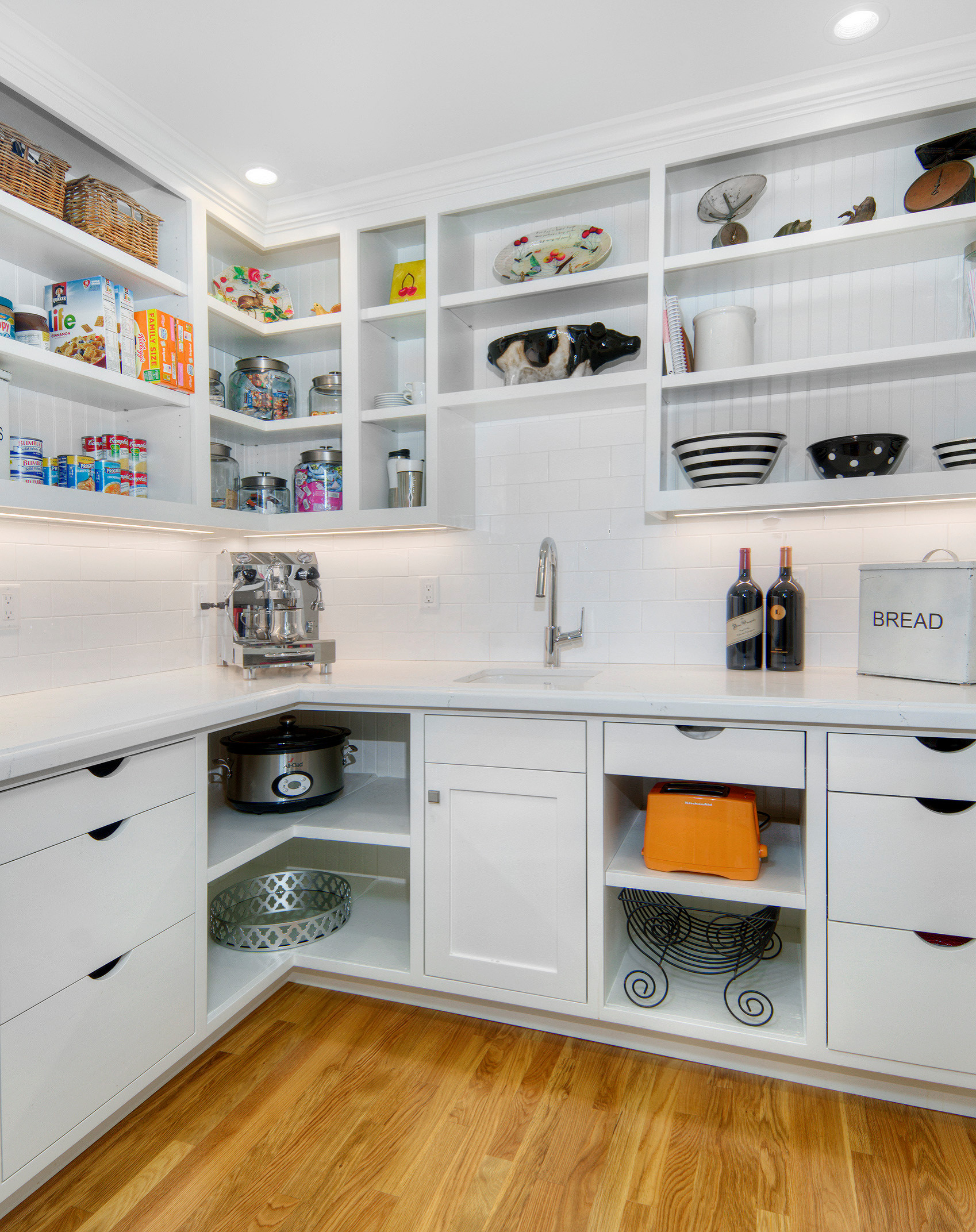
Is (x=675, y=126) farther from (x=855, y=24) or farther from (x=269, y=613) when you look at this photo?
(x=269, y=613)

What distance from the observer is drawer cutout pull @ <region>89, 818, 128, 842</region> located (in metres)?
1.38

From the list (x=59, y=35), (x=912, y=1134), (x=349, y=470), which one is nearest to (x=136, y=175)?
(x=59, y=35)

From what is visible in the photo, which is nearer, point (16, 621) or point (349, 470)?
point (16, 621)

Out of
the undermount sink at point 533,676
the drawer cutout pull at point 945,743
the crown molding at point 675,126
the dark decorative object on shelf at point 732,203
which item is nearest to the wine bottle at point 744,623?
the undermount sink at point 533,676

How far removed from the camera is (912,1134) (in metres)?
1.49

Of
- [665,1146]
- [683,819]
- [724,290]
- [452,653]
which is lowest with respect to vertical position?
[665,1146]

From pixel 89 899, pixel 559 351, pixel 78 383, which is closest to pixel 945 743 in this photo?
pixel 559 351

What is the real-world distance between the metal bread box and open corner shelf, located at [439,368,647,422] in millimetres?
827

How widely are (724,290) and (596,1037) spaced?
212cm

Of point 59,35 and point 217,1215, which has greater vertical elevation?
point 59,35

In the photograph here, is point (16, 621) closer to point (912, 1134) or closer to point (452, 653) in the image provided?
point (452, 653)

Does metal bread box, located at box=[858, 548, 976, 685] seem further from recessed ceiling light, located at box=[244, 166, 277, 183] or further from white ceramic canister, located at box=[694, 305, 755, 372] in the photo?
recessed ceiling light, located at box=[244, 166, 277, 183]

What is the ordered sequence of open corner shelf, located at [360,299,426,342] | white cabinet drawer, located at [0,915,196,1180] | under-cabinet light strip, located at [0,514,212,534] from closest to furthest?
white cabinet drawer, located at [0,915,196,1180], under-cabinet light strip, located at [0,514,212,534], open corner shelf, located at [360,299,426,342]

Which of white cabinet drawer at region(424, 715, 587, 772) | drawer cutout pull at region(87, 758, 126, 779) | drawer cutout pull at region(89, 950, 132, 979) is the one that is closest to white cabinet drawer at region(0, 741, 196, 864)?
drawer cutout pull at region(87, 758, 126, 779)
